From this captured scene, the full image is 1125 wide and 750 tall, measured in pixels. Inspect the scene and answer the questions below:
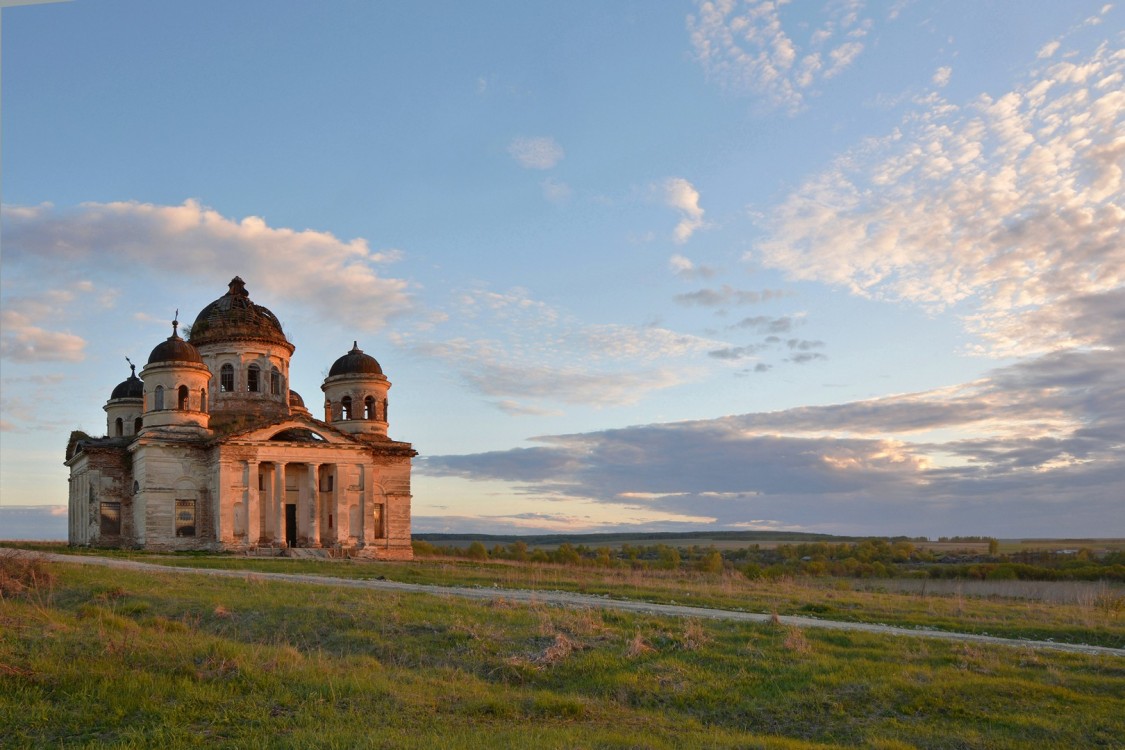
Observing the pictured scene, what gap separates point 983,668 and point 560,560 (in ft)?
177

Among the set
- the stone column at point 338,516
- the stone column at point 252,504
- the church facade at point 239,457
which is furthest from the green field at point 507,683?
the stone column at point 338,516

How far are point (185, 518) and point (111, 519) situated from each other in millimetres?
4577

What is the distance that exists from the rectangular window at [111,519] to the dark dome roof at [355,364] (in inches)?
527

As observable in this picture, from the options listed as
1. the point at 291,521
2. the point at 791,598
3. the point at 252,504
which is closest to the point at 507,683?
the point at 791,598

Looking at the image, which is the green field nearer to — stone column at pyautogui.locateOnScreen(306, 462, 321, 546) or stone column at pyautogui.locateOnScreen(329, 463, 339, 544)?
stone column at pyautogui.locateOnScreen(306, 462, 321, 546)

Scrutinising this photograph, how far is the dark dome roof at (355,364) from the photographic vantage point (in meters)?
54.1

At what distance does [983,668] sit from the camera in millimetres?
15430

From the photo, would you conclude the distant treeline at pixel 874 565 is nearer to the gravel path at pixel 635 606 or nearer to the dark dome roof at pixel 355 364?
the dark dome roof at pixel 355 364

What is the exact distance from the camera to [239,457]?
4559 cm

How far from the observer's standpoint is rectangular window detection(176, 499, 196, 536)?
45781mm

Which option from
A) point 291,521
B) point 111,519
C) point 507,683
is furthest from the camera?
point 291,521

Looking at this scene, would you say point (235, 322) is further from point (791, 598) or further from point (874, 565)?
point (874, 565)

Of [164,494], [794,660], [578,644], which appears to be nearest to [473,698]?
[578,644]

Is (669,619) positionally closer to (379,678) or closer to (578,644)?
(578,644)
